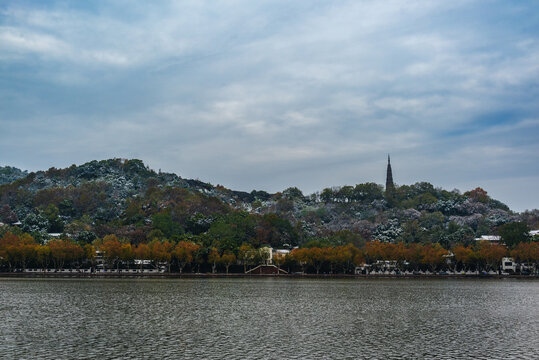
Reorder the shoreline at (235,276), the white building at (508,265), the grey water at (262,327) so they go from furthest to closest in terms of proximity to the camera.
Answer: the white building at (508,265)
the shoreline at (235,276)
the grey water at (262,327)

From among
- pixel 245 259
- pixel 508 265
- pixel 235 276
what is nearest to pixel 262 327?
pixel 235 276

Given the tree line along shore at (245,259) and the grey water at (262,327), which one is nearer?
the grey water at (262,327)

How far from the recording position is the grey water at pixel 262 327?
33.1 meters

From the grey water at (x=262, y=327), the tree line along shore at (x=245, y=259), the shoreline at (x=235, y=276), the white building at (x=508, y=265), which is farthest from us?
the white building at (x=508, y=265)

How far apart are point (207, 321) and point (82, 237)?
13143cm

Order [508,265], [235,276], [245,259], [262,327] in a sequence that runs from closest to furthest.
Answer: [262,327] → [235,276] → [245,259] → [508,265]

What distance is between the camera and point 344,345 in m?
35.8

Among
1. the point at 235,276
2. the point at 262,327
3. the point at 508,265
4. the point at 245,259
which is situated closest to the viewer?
the point at 262,327

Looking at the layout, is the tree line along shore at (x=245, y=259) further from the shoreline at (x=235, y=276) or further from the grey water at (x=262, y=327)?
the grey water at (x=262, y=327)

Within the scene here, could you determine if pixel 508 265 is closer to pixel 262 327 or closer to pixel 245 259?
pixel 245 259

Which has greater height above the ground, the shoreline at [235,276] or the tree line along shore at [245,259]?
the tree line along shore at [245,259]

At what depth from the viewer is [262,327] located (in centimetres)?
4328

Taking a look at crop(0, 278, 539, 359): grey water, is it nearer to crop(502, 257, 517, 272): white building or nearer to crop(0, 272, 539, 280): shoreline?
crop(0, 272, 539, 280): shoreline

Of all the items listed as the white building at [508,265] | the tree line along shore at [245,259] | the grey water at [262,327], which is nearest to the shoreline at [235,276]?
the tree line along shore at [245,259]
